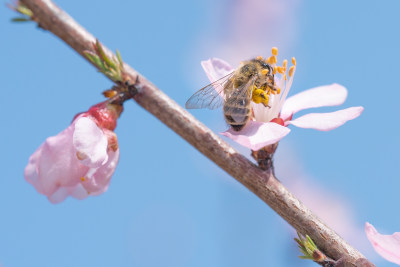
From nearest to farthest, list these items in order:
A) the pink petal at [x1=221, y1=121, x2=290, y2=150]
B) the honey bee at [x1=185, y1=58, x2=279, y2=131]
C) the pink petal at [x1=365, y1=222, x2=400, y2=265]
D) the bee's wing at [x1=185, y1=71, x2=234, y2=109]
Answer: the pink petal at [x1=365, y1=222, x2=400, y2=265], the pink petal at [x1=221, y1=121, x2=290, y2=150], the honey bee at [x1=185, y1=58, x2=279, y2=131], the bee's wing at [x1=185, y1=71, x2=234, y2=109]

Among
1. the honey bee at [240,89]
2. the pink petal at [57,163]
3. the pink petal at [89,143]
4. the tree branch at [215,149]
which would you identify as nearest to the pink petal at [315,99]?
the honey bee at [240,89]

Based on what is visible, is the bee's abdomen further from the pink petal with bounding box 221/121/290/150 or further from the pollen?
the pollen

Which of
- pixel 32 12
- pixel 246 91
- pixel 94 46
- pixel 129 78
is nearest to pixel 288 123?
pixel 246 91

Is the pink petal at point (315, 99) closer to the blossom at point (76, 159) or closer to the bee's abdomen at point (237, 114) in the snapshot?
the bee's abdomen at point (237, 114)

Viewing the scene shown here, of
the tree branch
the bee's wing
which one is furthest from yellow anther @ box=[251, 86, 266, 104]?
the tree branch

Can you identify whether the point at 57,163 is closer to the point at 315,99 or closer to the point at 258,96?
the point at 258,96

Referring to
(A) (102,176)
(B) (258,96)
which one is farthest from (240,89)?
(A) (102,176)
